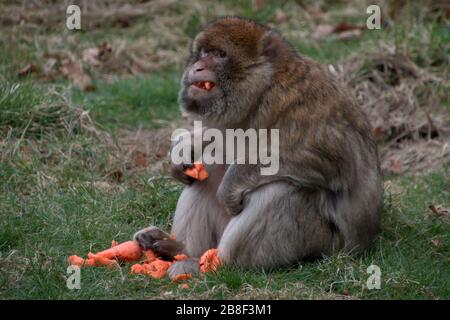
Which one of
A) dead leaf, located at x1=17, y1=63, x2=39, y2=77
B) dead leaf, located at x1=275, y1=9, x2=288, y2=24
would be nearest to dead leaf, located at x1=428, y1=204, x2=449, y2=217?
dead leaf, located at x1=17, y1=63, x2=39, y2=77

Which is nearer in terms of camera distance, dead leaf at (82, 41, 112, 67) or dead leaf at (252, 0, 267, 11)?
dead leaf at (82, 41, 112, 67)

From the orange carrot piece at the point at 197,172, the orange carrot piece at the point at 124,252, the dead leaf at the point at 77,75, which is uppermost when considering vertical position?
the dead leaf at the point at 77,75

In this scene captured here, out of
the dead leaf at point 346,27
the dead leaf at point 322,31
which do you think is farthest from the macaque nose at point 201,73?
the dead leaf at point 346,27

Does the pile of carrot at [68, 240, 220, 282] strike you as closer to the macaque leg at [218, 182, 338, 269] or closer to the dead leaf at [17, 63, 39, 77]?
the macaque leg at [218, 182, 338, 269]

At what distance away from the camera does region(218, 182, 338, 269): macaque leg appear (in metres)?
6.25

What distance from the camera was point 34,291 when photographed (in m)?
6.12

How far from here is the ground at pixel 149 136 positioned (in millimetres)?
6293

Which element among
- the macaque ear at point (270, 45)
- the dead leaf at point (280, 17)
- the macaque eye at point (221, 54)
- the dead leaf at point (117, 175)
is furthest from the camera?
the dead leaf at point (280, 17)

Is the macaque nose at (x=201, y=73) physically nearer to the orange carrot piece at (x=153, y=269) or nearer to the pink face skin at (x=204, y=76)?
the pink face skin at (x=204, y=76)

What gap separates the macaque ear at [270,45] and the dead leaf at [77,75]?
480cm

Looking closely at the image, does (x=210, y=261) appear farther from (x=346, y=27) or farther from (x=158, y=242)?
(x=346, y=27)

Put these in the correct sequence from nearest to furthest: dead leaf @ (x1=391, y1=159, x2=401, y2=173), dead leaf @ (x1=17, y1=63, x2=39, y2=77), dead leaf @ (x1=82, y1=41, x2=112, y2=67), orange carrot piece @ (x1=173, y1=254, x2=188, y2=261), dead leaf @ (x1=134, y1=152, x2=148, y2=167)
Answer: orange carrot piece @ (x1=173, y1=254, x2=188, y2=261), dead leaf @ (x1=134, y1=152, x2=148, y2=167), dead leaf @ (x1=391, y1=159, x2=401, y2=173), dead leaf @ (x1=17, y1=63, x2=39, y2=77), dead leaf @ (x1=82, y1=41, x2=112, y2=67)

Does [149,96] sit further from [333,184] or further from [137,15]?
[333,184]

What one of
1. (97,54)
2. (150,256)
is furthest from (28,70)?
(150,256)
